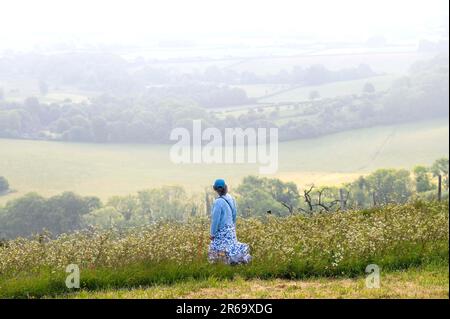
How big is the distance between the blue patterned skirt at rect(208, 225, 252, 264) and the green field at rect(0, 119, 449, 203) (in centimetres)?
6316

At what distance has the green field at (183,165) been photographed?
254ft

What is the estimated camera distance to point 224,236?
11133 mm

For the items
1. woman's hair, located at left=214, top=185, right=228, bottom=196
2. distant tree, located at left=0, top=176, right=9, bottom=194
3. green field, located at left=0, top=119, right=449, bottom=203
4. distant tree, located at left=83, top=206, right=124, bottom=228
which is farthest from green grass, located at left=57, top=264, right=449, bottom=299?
distant tree, located at left=0, top=176, right=9, bottom=194

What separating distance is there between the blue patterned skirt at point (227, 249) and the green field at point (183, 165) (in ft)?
207

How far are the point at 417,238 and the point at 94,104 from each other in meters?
103

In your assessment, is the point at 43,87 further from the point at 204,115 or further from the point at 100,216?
the point at 100,216

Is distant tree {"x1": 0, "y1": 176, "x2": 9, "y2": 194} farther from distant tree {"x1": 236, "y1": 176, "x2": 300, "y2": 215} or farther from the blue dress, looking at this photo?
the blue dress

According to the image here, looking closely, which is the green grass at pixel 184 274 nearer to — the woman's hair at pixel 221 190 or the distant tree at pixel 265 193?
the woman's hair at pixel 221 190

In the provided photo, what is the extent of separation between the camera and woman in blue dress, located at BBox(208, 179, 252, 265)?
11.0 metres

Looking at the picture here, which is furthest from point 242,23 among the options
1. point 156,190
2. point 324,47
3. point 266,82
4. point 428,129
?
point 156,190

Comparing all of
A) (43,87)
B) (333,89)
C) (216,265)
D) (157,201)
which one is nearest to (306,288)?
(216,265)

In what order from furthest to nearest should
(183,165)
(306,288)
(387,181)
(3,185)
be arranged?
(183,165) → (3,185) → (387,181) → (306,288)

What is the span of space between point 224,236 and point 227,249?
0.23 meters

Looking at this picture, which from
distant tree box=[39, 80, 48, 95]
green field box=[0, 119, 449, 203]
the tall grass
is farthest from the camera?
distant tree box=[39, 80, 48, 95]
